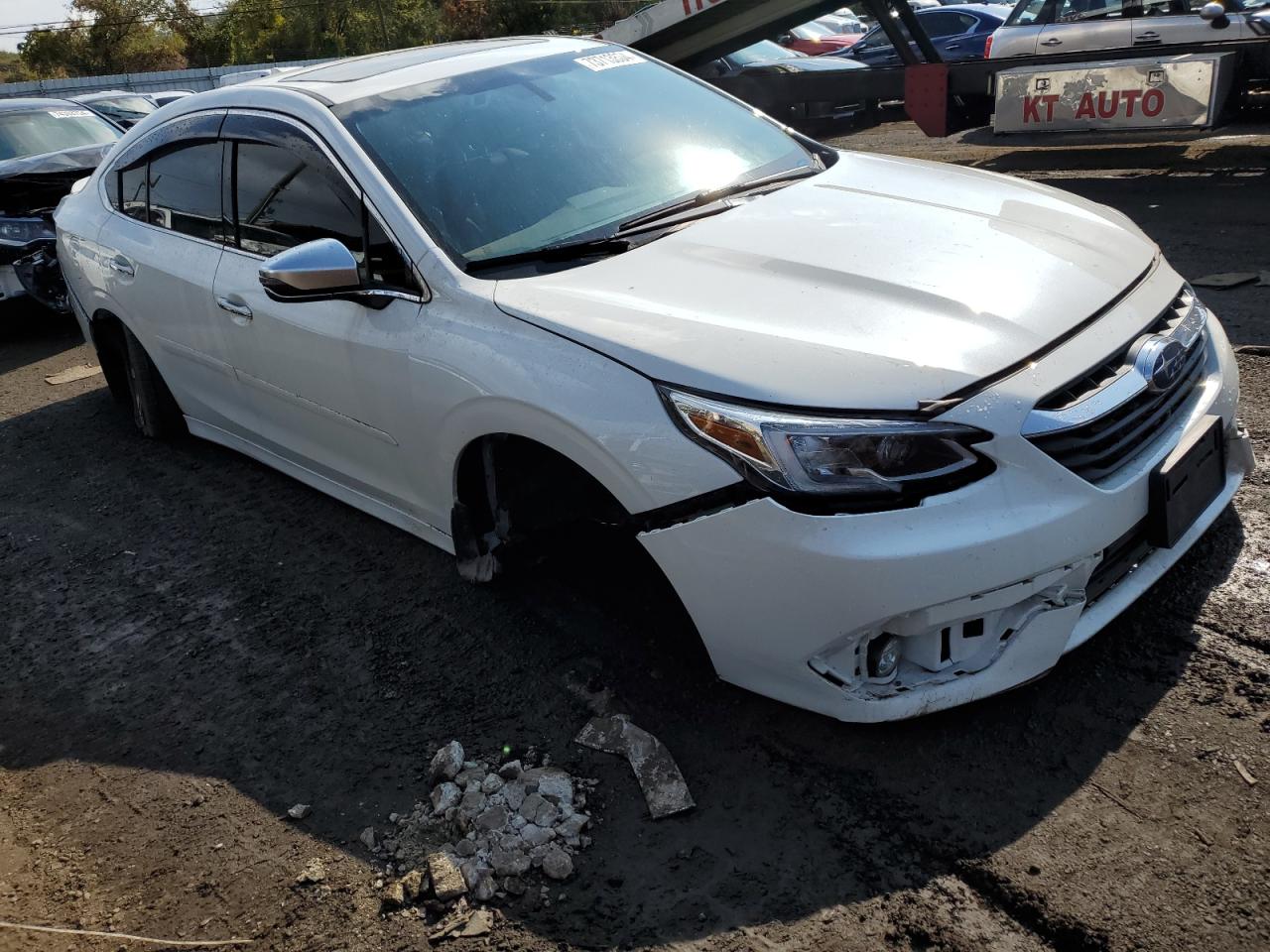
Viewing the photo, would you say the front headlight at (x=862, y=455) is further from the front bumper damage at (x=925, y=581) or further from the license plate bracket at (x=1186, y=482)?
the license plate bracket at (x=1186, y=482)

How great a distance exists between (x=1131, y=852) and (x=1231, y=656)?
2.67 ft

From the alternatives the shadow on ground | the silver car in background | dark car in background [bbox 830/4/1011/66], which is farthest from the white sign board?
dark car in background [bbox 830/4/1011/66]

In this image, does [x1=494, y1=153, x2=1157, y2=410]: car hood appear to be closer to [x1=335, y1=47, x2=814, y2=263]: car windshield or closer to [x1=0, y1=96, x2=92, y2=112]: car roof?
[x1=335, y1=47, x2=814, y2=263]: car windshield

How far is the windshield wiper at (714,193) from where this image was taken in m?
3.43

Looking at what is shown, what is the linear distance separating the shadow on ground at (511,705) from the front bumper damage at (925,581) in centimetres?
22

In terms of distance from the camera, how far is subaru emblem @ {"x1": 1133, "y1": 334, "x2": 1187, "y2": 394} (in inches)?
108

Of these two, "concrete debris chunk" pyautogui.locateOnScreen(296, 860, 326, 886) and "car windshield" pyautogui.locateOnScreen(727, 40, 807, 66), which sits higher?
"car windshield" pyautogui.locateOnScreen(727, 40, 807, 66)

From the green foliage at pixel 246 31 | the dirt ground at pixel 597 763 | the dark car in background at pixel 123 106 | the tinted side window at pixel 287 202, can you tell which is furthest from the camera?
the green foliage at pixel 246 31

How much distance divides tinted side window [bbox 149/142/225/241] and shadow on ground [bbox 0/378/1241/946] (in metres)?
1.18

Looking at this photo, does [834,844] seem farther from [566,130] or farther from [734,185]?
[566,130]

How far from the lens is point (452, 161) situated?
3.52m

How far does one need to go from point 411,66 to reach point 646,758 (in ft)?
8.58

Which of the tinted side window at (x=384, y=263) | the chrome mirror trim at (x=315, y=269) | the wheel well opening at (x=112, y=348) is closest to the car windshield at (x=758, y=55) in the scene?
the wheel well opening at (x=112, y=348)

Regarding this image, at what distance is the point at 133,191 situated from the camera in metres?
4.94
